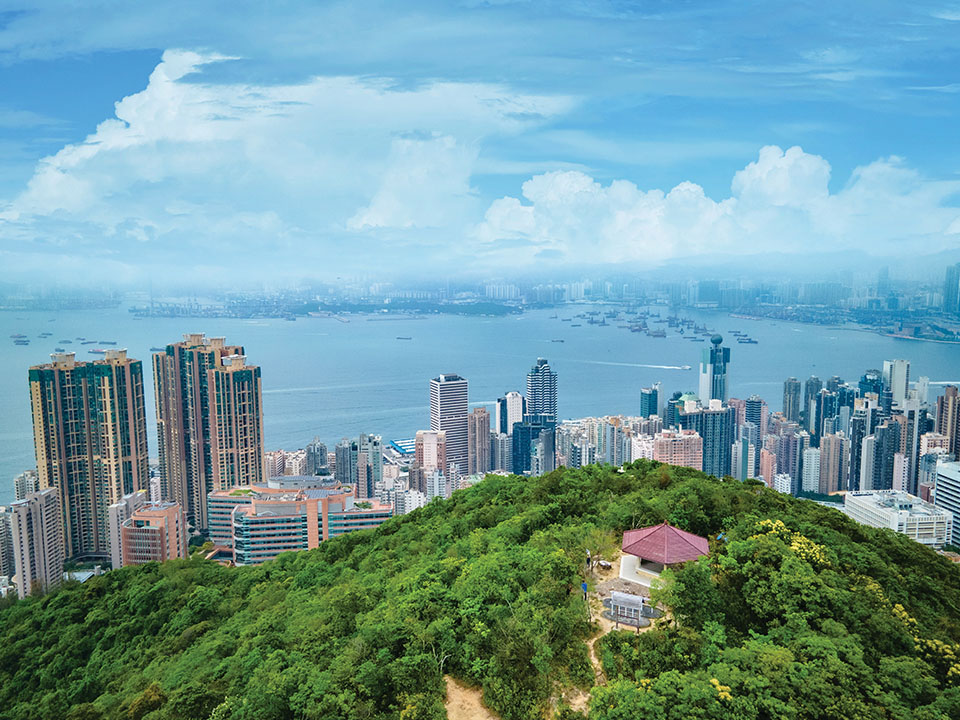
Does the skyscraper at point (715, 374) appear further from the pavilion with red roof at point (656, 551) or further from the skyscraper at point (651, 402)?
the pavilion with red roof at point (656, 551)

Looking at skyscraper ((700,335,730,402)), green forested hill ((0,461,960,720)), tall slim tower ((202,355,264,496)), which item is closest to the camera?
green forested hill ((0,461,960,720))

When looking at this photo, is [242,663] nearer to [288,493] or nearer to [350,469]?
[288,493]

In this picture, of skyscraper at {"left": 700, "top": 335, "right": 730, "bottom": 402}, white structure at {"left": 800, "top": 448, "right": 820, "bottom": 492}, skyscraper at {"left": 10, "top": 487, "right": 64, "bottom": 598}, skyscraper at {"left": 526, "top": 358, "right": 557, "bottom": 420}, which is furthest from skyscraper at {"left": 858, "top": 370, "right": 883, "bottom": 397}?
skyscraper at {"left": 10, "top": 487, "right": 64, "bottom": 598}

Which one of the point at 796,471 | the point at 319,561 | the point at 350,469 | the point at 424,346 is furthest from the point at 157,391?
the point at 424,346

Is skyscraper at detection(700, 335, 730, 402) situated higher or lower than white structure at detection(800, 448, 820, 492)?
higher

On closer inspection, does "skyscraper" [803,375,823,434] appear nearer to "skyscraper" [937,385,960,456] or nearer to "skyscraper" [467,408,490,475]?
"skyscraper" [937,385,960,456]

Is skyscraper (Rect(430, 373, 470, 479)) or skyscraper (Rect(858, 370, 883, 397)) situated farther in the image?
skyscraper (Rect(858, 370, 883, 397))
